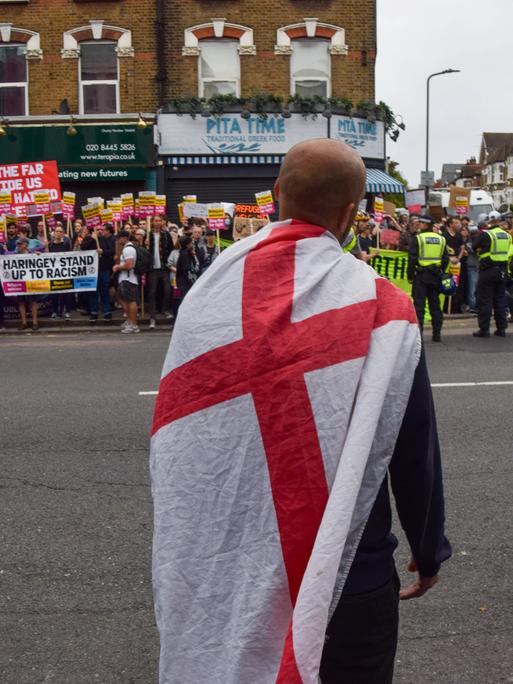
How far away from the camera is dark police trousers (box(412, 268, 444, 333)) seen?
13742 mm

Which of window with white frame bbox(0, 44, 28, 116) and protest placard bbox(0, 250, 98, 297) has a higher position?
window with white frame bbox(0, 44, 28, 116)

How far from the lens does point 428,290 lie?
13.9 m

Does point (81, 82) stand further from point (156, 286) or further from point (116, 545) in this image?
point (116, 545)

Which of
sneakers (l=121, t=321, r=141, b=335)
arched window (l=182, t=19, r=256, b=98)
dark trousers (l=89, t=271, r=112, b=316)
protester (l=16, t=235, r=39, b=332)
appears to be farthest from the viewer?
arched window (l=182, t=19, r=256, b=98)

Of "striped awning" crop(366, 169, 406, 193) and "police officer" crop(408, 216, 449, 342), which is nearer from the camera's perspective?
"police officer" crop(408, 216, 449, 342)

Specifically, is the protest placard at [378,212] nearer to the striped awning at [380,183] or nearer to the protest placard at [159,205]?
the striped awning at [380,183]

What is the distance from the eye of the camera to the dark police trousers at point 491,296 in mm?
14344

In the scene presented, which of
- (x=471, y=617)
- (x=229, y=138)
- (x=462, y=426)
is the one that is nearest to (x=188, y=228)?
(x=229, y=138)

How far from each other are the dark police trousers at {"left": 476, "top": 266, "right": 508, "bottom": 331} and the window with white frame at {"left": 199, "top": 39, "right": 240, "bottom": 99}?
11842 millimetres

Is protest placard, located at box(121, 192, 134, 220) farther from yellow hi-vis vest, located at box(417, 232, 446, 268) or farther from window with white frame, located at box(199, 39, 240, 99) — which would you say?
yellow hi-vis vest, located at box(417, 232, 446, 268)

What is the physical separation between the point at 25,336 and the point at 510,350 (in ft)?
26.5

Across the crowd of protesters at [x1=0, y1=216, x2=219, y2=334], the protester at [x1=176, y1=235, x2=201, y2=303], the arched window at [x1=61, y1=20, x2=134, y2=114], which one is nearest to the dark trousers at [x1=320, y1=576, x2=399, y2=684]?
the crowd of protesters at [x1=0, y1=216, x2=219, y2=334]

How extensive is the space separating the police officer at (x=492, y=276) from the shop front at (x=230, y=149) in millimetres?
10220

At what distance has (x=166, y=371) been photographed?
233cm
